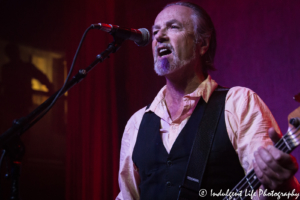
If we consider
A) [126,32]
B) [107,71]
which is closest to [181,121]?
[126,32]

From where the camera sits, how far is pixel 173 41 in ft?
6.36

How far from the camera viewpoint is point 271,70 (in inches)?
107

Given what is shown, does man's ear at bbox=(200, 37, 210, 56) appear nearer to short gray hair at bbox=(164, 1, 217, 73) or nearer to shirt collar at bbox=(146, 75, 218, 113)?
short gray hair at bbox=(164, 1, 217, 73)

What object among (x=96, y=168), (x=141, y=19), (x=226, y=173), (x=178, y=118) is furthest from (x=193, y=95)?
(x=141, y=19)

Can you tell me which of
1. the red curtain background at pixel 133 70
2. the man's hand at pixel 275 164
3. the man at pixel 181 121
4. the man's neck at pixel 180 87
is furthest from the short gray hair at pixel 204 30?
the man's hand at pixel 275 164

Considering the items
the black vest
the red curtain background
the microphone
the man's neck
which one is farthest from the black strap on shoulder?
the red curtain background

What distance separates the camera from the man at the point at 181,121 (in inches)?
60.9

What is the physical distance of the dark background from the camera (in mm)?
2717

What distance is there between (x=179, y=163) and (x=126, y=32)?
826 mm

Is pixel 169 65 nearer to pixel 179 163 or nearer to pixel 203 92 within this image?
pixel 203 92

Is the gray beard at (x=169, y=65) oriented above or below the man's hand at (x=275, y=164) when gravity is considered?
above

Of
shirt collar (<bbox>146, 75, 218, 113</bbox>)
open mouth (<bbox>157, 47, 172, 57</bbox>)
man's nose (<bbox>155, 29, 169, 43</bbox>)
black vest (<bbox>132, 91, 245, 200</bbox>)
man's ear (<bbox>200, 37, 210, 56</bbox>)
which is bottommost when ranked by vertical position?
black vest (<bbox>132, 91, 245, 200</bbox>)

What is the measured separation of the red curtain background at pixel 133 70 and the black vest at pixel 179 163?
1207mm

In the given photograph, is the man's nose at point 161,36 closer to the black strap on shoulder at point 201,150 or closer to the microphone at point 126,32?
the microphone at point 126,32
